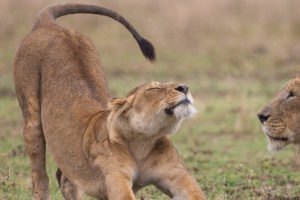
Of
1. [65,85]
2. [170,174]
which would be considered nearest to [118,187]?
[170,174]

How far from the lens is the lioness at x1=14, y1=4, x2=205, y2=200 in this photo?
4.75 meters

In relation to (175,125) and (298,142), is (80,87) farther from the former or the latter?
(298,142)

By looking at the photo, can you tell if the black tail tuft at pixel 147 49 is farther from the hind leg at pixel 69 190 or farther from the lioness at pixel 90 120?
the hind leg at pixel 69 190

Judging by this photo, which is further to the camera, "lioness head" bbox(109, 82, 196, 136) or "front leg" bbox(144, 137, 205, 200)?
"front leg" bbox(144, 137, 205, 200)

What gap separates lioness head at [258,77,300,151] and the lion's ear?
1.08 m

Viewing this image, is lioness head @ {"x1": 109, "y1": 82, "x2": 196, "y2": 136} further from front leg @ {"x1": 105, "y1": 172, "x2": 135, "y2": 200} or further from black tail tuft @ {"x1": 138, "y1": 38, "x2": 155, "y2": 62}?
black tail tuft @ {"x1": 138, "y1": 38, "x2": 155, "y2": 62}

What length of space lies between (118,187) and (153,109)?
469mm

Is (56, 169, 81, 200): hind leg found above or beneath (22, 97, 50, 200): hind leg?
beneath

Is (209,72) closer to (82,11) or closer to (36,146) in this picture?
(82,11)

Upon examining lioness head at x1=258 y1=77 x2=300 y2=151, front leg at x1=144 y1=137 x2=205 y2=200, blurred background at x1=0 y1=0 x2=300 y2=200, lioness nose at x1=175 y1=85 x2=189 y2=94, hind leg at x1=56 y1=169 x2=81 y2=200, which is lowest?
blurred background at x1=0 y1=0 x2=300 y2=200

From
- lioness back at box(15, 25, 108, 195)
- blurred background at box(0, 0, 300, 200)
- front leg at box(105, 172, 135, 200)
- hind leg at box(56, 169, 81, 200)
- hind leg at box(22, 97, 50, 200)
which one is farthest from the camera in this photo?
blurred background at box(0, 0, 300, 200)

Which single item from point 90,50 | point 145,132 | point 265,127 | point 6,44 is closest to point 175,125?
point 145,132

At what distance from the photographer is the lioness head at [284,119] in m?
5.47

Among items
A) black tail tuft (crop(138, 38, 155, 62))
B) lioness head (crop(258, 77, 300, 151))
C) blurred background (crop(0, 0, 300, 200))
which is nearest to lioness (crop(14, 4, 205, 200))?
black tail tuft (crop(138, 38, 155, 62))
